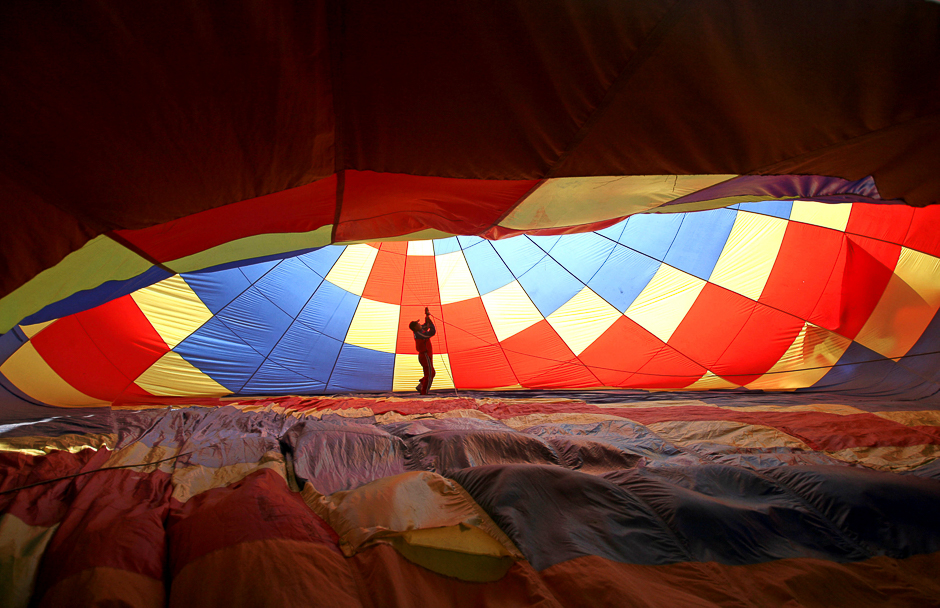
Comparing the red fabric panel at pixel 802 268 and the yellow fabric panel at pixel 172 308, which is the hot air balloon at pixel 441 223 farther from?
the yellow fabric panel at pixel 172 308

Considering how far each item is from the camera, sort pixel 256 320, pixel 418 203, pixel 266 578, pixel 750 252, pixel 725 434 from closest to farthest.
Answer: pixel 266 578 → pixel 418 203 → pixel 725 434 → pixel 750 252 → pixel 256 320

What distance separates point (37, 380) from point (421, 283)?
11.9 feet

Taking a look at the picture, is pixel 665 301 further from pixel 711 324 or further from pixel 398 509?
pixel 398 509

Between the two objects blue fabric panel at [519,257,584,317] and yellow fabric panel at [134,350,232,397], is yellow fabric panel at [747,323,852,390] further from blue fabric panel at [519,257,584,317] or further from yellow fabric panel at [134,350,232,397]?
yellow fabric panel at [134,350,232,397]

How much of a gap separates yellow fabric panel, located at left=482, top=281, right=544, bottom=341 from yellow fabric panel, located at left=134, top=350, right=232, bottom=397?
2971 millimetres

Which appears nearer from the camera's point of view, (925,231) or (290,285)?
(925,231)

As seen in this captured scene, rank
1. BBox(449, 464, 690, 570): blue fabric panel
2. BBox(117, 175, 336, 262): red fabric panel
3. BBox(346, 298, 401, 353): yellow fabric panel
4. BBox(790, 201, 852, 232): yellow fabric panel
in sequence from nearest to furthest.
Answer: BBox(449, 464, 690, 570): blue fabric panel < BBox(117, 175, 336, 262): red fabric panel < BBox(790, 201, 852, 232): yellow fabric panel < BBox(346, 298, 401, 353): yellow fabric panel

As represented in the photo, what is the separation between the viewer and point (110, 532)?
1.23m

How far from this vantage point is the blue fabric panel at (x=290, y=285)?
16.9 feet

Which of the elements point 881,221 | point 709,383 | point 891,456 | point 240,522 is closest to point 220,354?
point 240,522

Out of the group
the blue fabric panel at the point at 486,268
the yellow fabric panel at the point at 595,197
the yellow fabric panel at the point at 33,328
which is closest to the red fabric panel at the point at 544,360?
the blue fabric panel at the point at 486,268

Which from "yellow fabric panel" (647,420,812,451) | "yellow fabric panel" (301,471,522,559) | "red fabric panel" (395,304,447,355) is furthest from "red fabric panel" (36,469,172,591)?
"red fabric panel" (395,304,447,355)

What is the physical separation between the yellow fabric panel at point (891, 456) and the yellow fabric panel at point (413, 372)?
369cm

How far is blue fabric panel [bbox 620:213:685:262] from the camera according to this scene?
15.9ft
